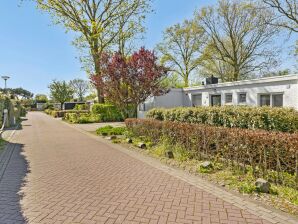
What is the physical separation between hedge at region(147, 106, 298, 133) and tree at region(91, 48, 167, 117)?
10.8 feet

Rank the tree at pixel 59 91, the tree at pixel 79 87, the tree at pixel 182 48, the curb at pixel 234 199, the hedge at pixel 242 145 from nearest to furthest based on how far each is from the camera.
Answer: the curb at pixel 234 199
the hedge at pixel 242 145
the tree at pixel 182 48
the tree at pixel 59 91
the tree at pixel 79 87

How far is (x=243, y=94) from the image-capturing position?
17469 millimetres

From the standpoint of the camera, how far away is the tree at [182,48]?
37.1m

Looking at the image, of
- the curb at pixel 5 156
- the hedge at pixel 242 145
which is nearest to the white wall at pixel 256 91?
the hedge at pixel 242 145

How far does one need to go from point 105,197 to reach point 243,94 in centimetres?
1446

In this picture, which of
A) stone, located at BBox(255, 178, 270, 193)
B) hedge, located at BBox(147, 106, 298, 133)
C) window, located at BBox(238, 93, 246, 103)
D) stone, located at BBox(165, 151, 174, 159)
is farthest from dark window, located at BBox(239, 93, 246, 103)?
stone, located at BBox(255, 178, 270, 193)

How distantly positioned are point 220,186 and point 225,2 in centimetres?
2961

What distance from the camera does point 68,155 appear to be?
9.62 metres

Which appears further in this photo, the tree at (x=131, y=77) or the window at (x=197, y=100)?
the window at (x=197, y=100)

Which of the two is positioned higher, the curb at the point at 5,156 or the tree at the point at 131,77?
the tree at the point at 131,77

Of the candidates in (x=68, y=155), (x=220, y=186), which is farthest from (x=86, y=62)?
(x=220, y=186)

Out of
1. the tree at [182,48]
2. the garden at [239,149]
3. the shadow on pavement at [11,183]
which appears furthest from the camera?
the tree at [182,48]

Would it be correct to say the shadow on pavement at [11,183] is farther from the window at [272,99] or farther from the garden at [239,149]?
the window at [272,99]

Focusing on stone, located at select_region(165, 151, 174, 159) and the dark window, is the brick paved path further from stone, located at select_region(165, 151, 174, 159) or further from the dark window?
the dark window
